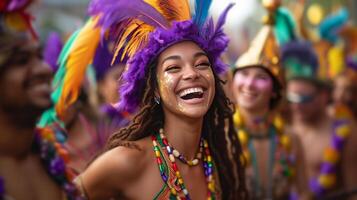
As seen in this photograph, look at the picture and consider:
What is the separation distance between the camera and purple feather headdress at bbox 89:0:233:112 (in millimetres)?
4426

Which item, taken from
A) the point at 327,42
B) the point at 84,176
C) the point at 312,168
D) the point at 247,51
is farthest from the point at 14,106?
the point at 327,42

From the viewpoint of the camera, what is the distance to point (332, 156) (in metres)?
8.63

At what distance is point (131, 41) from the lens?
178 inches

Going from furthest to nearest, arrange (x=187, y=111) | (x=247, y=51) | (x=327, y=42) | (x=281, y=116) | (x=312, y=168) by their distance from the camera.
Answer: (x=327, y=42)
(x=312, y=168)
(x=281, y=116)
(x=247, y=51)
(x=187, y=111)

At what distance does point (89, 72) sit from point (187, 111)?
3.36m

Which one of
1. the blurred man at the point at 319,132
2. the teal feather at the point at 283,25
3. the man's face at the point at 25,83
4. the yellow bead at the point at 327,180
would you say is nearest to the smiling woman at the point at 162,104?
the man's face at the point at 25,83

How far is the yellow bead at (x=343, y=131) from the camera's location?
8.77 m

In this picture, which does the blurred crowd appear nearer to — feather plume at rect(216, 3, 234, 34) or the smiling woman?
the smiling woman

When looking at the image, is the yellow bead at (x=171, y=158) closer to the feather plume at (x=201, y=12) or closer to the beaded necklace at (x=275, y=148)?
the feather plume at (x=201, y=12)

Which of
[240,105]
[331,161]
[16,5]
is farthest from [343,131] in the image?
[16,5]

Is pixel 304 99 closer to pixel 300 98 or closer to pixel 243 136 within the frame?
pixel 300 98

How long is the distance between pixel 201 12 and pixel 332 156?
451 centimetres

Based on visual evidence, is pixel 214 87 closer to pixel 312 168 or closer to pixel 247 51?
pixel 247 51

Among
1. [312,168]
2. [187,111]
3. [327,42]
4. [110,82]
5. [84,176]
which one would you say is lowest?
[312,168]
